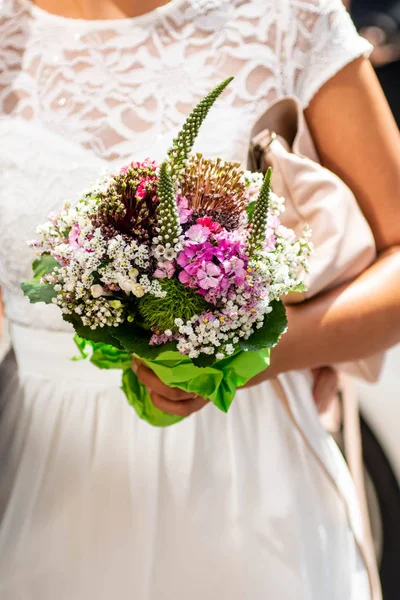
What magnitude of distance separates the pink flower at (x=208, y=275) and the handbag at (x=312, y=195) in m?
0.39

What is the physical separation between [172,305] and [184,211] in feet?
0.36

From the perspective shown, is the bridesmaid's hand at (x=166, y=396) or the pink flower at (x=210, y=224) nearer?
the pink flower at (x=210, y=224)

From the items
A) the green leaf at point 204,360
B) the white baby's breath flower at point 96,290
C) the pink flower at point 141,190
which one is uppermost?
the pink flower at point 141,190

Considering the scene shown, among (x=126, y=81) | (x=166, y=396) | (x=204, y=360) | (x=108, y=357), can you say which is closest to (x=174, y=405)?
(x=166, y=396)

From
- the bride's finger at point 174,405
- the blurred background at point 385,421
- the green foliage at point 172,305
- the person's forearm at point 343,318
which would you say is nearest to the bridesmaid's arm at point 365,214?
the person's forearm at point 343,318

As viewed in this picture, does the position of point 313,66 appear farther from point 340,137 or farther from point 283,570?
point 283,570

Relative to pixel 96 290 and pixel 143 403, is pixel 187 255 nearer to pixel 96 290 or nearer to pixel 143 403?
pixel 96 290

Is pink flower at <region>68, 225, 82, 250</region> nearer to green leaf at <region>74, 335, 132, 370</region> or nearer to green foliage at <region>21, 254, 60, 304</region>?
green foliage at <region>21, 254, 60, 304</region>

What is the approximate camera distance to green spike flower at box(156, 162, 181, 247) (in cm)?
59

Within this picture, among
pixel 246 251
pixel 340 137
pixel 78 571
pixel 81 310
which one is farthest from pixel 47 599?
pixel 340 137

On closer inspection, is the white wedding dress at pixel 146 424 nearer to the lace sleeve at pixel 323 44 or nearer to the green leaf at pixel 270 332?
the lace sleeve at pixel 323 44

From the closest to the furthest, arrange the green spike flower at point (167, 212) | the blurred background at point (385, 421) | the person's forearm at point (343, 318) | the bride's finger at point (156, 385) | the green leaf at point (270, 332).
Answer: the green spike flower at point (167, 212) < the green leaf at point (270, 332) < the bride's finger at point (156, 385) < the person's forearm at point (343, 318) < the blurred background at point (385, 421)

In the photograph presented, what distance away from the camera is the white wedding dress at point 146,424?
38.6 inches

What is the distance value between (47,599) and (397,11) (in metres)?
3.58
